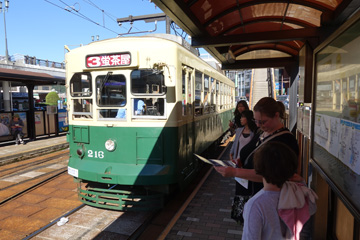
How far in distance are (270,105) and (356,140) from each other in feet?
2.29

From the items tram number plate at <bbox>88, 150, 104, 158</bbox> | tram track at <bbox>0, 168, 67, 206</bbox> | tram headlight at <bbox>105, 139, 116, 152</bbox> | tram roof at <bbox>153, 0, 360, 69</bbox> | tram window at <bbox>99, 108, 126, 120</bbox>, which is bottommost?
tram track at <bbox>0, 168, 67, 206</bbox>

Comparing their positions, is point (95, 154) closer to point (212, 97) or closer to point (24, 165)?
point (212, 97)

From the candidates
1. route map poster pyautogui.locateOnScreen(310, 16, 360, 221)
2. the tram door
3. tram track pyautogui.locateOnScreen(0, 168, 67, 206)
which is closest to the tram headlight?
the tram door

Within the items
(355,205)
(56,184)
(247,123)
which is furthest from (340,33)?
(56,184)

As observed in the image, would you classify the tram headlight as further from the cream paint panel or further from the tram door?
the tram door

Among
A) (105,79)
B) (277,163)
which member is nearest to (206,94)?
(105,79)

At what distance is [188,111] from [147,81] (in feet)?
3.37

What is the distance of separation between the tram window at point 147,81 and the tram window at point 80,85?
919mm

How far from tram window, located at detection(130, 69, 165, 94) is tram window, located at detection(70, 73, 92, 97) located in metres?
0.92

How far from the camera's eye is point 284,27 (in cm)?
520

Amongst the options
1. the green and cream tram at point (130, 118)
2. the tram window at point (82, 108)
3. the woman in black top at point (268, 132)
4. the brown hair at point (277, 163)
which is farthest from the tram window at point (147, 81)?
the brown hair at point (277, 163)

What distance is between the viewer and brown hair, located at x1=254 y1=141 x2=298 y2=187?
1483 mm

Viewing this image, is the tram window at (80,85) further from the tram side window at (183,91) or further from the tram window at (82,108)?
the tram side window at (183,91)

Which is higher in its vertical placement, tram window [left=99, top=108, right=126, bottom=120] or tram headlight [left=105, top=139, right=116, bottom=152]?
tram window [left=99, top=108, right=126, bottom=120]
